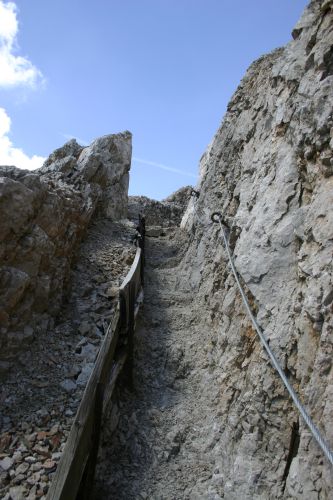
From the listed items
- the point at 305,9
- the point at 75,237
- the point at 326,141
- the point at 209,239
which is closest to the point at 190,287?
the point at 209,239

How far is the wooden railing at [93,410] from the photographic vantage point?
13.4 ft

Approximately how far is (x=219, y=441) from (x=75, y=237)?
19.6 ft

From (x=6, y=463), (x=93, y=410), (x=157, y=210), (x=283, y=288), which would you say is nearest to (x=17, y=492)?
(x=6, y=463)

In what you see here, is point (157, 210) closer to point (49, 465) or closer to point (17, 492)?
point (49, 465)

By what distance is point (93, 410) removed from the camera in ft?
16.3

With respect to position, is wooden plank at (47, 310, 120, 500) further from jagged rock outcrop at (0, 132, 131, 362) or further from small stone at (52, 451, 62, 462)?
jagged rock outcrop at (0, 132, 131, 362)

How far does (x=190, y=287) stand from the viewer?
9867 mm

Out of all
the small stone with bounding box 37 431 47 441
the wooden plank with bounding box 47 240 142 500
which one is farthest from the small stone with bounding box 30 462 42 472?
the wooden plank with bounding box 47 240 142 500

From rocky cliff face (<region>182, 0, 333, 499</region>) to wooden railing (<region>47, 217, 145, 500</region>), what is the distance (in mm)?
1634

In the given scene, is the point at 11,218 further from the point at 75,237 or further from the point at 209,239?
the point at 209,239

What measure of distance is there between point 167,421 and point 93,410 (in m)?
1.59

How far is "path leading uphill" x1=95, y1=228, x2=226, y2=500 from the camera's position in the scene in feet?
16.5

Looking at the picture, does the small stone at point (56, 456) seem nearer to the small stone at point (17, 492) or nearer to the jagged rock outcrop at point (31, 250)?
the small stone at point (17, 492)

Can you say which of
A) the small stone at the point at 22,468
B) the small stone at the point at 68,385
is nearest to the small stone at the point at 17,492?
the small stone at the point at 22,468
